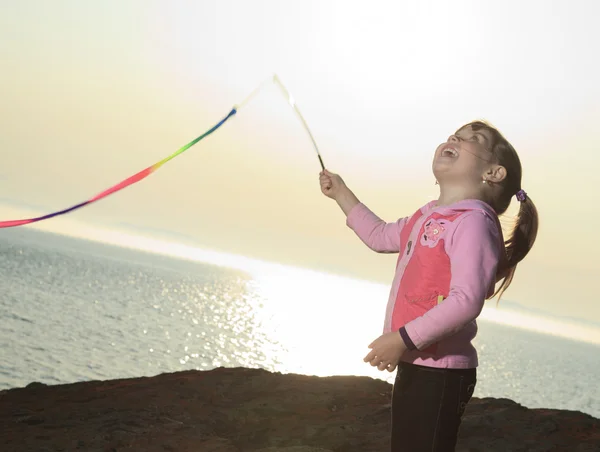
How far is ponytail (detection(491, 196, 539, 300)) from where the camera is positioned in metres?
3.71

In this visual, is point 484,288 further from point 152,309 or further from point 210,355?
point 152,309

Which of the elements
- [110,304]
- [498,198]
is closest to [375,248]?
[498,198]

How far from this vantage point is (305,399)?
28.1 ft

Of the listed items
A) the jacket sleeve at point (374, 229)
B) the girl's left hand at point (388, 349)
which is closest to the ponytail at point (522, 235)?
Answer: the jacket sleeve at point (374, 229)

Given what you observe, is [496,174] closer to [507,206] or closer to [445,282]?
[507,206]

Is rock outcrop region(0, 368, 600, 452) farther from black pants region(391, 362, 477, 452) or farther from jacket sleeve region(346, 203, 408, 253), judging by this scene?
black pants region(391, 362, 477, 452)

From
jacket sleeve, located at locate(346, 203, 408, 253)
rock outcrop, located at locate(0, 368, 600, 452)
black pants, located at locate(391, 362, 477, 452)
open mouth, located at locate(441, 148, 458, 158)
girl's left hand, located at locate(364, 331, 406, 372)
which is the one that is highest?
open mouth, located at locate(441, 148, 458, 158)

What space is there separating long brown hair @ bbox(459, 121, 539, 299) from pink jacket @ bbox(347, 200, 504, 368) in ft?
0.81

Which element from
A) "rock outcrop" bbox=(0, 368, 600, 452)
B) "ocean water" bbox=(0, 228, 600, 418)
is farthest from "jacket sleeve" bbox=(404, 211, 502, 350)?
"ocean water" bbox=(0, 228, 600, 418)

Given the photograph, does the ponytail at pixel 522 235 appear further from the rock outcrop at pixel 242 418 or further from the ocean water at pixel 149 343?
the ocean water at pixel 149 343

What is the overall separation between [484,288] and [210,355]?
68.0 meters

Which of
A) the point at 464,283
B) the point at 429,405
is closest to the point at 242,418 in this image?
the point at 429,405

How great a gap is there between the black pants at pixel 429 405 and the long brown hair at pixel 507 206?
0.54 metres

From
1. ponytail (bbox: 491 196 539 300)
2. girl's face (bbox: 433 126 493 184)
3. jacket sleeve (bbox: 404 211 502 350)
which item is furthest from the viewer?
ponytail (bbox: 491 196 539 300)
